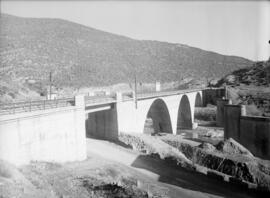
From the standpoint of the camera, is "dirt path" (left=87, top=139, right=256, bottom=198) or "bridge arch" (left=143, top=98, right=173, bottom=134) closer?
"dirt path" (left=87, top=139, right=256, bottom=198)

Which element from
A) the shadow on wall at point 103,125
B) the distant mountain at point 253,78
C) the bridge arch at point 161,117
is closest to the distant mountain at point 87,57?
the shadow on wall at point 103,125

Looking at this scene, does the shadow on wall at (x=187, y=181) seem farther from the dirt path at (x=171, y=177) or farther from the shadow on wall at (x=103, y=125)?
the shadow on wall at (x=103, y=125)

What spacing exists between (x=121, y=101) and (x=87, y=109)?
178 inches

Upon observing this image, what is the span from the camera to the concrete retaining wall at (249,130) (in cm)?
2681

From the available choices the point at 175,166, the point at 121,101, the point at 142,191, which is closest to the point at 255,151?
the point at 175,166

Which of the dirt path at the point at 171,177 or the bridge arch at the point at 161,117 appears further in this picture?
the bridge arch at the point at 161,117

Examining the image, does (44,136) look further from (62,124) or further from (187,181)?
(187,181)

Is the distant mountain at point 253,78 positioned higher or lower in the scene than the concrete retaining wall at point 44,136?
higher

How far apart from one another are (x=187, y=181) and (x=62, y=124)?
1015cm

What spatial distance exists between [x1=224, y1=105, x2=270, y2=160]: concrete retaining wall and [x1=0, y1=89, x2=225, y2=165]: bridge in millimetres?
12830

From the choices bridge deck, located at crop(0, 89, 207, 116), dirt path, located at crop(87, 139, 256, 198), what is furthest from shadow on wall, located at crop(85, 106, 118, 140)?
dirt path, located at crop(87, 139, 256, 198)

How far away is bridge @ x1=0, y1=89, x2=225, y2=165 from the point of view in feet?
42.6

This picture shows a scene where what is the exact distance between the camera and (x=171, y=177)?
648 inches

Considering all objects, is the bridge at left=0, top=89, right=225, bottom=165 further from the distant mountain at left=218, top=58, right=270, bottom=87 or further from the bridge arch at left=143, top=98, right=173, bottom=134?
the distant mountain at left=218, top=58, right=270, bottom=87
